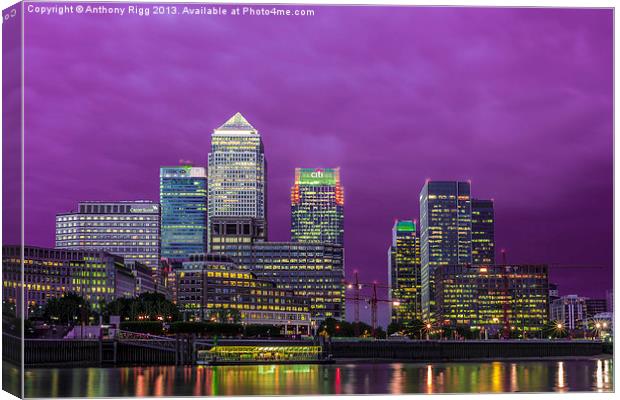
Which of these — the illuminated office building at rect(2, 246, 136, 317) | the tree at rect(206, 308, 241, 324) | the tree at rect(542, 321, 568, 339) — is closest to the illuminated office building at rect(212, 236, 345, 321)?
the tree at rect(542, 321, 568, 339)

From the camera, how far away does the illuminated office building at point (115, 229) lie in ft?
550

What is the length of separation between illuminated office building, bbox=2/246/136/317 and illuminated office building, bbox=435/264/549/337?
59013 millimetres

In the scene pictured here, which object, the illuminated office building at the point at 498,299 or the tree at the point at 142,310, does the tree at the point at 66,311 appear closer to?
the tree at the point at 142,310

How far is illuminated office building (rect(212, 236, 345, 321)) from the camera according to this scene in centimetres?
17112

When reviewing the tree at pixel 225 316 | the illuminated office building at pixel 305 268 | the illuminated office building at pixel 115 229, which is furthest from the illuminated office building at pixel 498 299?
the illuminated office building at pixel 115 229

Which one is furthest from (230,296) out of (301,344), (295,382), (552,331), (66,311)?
(295,382)

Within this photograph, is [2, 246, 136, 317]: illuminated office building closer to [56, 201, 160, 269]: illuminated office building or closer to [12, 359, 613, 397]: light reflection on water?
[56, 201, 160, 269]: illuminated office building

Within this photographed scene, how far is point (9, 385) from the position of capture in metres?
25.1

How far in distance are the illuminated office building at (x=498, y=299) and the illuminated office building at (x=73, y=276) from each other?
2323 inches

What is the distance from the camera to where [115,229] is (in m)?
179

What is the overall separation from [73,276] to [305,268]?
182 ft

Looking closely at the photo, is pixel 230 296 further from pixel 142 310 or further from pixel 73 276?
pixel 142 310

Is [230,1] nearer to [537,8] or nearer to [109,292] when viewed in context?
[537,8]

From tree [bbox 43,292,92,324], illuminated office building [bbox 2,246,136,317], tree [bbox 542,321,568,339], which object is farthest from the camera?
tree [bbox 542,321,568,339]
